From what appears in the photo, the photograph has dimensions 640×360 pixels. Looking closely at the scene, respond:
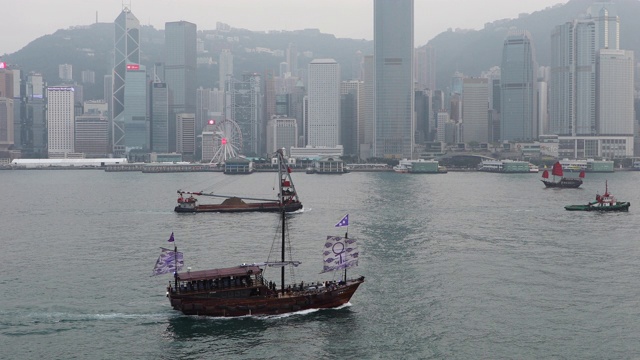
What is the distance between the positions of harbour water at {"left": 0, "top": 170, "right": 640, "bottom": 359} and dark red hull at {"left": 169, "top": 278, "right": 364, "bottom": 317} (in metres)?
0.61

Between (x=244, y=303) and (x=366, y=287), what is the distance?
32.3ft

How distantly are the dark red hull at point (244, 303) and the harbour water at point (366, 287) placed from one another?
0.61 m

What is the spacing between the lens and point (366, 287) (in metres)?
49.4

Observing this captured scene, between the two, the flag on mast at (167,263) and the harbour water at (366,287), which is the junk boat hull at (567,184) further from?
the flag on mast at (167,263)

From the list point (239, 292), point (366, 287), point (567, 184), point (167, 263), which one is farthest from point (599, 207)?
point (167, 263)

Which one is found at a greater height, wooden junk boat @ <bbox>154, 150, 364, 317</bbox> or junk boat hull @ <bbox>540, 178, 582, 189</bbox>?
junk boat hull @ <bbox>540, 178, 582, 189</bbox>

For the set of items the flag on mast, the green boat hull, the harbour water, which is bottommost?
the harbour water

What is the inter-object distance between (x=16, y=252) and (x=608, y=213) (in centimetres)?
6555

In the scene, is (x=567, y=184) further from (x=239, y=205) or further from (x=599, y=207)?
(x=239, y=205)

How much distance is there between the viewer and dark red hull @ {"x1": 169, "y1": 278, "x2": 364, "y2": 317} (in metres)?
42.2

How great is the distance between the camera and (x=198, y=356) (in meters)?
36.9

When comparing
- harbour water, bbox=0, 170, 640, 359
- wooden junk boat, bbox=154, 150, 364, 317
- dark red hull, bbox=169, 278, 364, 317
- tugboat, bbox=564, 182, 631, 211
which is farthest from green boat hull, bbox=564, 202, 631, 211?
dark red hull, bbox=169, 278, 364, 317

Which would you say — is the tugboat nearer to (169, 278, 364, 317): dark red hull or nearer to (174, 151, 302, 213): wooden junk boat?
(174, 151, 302, 213): wooden junk boat

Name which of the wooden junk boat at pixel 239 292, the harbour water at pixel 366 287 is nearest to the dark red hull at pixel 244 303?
the wooden junk boat at pixel 239 292
